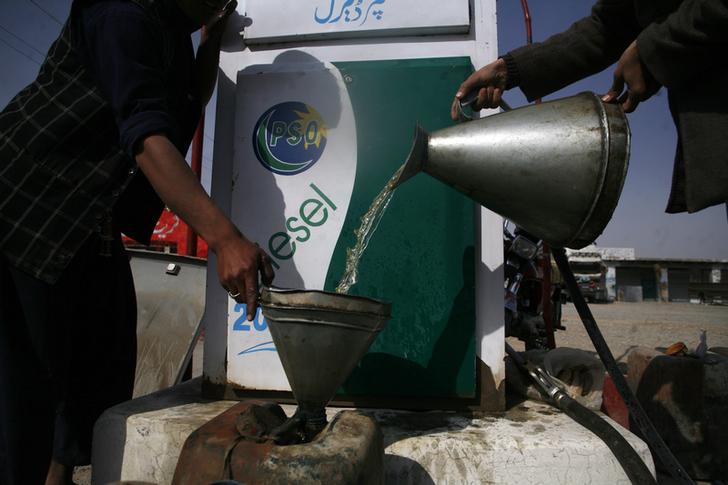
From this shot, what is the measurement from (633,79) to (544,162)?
0.37 m

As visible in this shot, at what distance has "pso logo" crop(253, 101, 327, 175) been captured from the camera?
192 cm

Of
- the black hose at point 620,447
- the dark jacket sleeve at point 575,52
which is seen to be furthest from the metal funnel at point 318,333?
the dark jacket sleeve at point 575,52

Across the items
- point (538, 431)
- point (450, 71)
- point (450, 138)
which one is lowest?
point (538, 431)

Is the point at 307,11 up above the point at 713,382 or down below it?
above

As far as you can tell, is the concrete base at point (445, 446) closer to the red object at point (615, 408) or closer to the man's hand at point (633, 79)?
the man's hand at point (633, 79)

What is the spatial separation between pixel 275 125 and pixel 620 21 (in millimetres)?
1444

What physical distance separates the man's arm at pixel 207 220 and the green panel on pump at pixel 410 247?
702 mm

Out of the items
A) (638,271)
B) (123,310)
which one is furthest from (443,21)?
(638,271)

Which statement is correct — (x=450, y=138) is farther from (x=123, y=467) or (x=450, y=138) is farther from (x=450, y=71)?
(x=123, y=467)

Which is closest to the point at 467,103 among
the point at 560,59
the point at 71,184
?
the point at 560,59

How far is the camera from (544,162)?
1.37 metres

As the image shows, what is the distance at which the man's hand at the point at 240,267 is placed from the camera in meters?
1.16

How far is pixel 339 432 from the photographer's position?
1.09 meters

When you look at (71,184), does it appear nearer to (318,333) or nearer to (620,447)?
(318,333)
